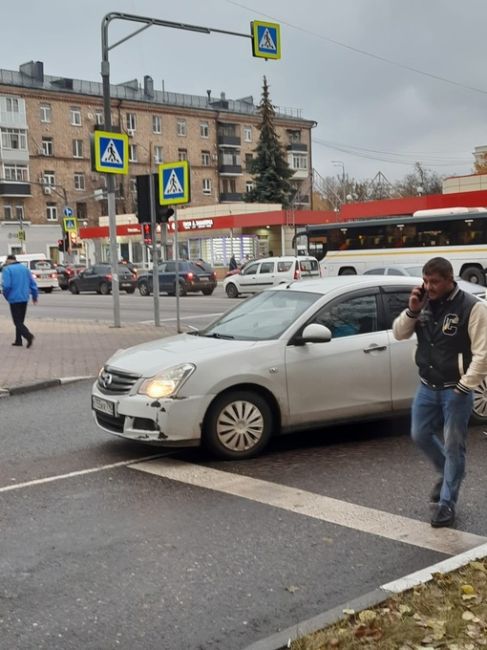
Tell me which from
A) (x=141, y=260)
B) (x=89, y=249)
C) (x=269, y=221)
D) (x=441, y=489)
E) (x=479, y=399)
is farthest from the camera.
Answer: (x=89, y=249)

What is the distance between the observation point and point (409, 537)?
4691mm

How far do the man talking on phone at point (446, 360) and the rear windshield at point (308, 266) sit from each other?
90.0ft

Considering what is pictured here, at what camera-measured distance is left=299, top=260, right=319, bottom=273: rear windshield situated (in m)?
32.3

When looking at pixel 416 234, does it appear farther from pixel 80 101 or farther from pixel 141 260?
pixel 80 101

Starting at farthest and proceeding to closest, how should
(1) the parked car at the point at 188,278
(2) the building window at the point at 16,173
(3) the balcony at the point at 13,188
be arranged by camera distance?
1. (2) the building window at the point at 16,173
2. (3) the balcony at the point at 13,188
3. (1) the parked car at the point at 188,278

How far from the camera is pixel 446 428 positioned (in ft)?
15.9

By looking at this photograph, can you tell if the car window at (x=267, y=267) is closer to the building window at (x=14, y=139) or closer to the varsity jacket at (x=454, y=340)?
the varsity jacket at (x=454, y=340)

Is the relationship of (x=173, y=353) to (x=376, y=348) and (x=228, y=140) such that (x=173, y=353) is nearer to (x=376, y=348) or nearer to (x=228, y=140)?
(x=376, y=348)

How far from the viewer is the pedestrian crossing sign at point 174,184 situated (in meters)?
15.7

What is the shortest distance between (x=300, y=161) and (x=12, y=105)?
33.1 metres

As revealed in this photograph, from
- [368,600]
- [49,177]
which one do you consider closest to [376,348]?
[368,600]

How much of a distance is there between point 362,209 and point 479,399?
4157 centimetres

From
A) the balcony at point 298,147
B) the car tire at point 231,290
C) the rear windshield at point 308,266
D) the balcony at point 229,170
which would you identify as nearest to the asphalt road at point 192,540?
the rear windshield at point 308,266

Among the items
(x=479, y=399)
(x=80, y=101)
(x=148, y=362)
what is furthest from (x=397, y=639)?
(x=80, y=101)
